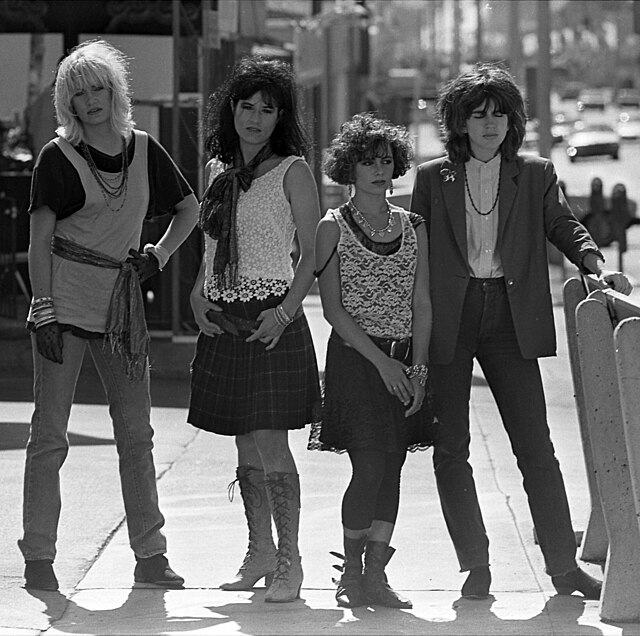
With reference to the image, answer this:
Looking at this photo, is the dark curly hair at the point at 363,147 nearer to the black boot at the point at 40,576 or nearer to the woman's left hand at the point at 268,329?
the woman's left hand at the point at 268,329

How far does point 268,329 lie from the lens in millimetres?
5070

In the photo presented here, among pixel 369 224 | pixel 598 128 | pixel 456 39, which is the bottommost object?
pixel 369 224

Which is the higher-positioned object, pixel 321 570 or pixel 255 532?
pixel 255 532

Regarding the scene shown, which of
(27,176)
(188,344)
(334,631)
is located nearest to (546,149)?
(27,176)

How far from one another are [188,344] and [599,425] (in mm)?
6042

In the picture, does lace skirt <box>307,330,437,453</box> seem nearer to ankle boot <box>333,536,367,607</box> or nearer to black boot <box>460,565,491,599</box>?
ankle boot <box>333,536,367,607</box>

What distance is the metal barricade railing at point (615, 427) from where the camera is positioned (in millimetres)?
4664

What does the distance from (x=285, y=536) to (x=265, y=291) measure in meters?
0.83

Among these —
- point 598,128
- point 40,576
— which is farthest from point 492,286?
point 598,128

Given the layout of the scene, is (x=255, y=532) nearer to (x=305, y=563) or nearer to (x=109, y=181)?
(x=305, y=563)

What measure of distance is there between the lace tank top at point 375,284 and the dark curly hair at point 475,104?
43cm

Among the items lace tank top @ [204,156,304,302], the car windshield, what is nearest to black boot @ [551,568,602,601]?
lace tank top @ [204,156,304,302]

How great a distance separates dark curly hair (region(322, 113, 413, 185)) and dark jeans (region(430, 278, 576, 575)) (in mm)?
512

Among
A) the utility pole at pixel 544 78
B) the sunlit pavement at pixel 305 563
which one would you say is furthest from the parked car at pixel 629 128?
the sunlit pavement at pixel 305 563
